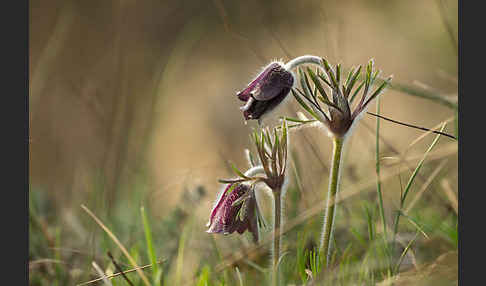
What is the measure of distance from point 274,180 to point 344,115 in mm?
269

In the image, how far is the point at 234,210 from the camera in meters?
1.53

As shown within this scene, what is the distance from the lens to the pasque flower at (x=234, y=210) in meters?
1.52

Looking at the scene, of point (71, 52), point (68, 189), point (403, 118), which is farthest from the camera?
point (71, 52)

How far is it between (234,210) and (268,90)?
Result: 0.36 metres

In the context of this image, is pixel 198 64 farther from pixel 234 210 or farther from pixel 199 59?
pixel 234 210

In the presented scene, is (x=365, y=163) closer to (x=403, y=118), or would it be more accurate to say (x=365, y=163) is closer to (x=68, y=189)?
(x=68, y=189)

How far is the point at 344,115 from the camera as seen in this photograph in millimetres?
1442

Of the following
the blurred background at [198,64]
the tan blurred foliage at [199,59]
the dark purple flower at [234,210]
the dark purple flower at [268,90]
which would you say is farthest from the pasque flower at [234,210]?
the tan blurred foliage at [199,59]

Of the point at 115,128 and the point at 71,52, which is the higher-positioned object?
the point at 71,52

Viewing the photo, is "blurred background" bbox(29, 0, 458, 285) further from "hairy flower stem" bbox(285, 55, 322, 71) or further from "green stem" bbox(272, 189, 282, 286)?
"hairy flower stem" bbox(285, 55, 322, 71)

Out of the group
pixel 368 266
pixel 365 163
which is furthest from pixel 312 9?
pixel 368 266

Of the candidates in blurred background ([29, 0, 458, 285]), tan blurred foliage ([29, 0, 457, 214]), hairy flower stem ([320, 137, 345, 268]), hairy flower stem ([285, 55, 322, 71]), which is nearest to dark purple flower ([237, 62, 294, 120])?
hairy flower stem ([285, 55, 322, 71])

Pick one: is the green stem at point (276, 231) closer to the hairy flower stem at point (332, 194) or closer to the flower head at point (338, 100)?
the hairy flower stem at point (332, 194)

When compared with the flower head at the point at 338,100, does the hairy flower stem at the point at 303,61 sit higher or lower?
higher
